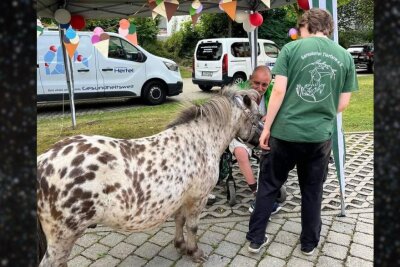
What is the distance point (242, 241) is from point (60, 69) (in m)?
8.72

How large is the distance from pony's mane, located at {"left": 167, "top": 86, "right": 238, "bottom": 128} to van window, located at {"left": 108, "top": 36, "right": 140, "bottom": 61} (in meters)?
8.60

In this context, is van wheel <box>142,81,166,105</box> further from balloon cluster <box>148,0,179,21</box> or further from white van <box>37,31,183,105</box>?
balloon cluster <box>148,0,179,21</box>

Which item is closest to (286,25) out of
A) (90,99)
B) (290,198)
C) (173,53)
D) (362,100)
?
(173,53)

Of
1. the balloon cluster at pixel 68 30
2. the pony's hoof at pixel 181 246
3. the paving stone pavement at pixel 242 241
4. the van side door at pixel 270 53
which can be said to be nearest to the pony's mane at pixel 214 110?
the pony's hoof at pixel 181 246

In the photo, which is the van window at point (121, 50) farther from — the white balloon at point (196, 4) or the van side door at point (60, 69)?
the white balloon at point (196, 4)

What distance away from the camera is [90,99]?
11359mm

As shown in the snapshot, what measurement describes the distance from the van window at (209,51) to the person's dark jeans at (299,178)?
1137cm

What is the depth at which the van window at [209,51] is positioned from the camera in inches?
556

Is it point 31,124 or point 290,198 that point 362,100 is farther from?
point 31,124

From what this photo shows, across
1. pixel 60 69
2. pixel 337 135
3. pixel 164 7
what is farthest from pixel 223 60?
pixel 337 135

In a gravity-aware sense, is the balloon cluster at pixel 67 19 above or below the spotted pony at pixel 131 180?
above

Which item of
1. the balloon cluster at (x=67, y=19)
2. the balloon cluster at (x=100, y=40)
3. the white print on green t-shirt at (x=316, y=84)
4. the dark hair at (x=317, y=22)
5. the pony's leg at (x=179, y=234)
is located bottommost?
the pony's leg at (x=179, y=234)

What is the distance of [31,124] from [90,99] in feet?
36.6

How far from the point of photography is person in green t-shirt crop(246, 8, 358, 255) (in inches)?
107
